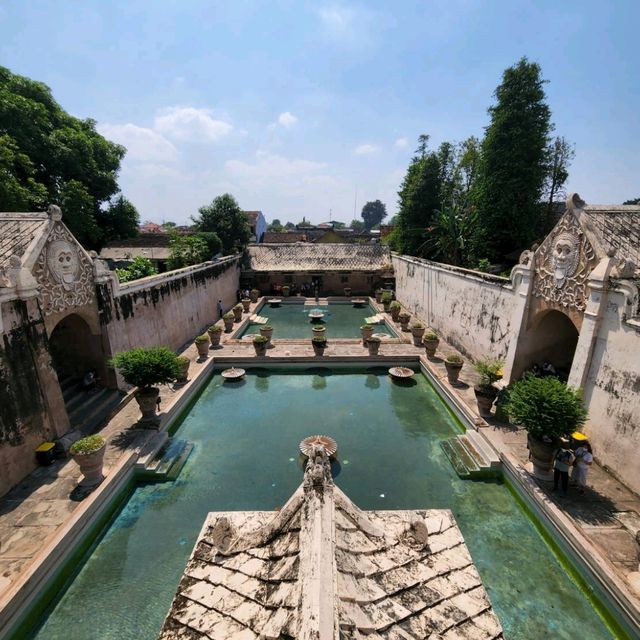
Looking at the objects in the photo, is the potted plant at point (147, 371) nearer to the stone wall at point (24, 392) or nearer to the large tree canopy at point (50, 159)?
the stone wall at point (24, 392)

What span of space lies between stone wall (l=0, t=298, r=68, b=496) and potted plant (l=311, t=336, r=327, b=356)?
29.3 ft

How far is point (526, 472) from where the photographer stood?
26.0 ft

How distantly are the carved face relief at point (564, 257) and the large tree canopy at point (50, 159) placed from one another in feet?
65.8

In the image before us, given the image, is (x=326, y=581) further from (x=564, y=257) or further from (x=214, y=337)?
(x=214, y=337)

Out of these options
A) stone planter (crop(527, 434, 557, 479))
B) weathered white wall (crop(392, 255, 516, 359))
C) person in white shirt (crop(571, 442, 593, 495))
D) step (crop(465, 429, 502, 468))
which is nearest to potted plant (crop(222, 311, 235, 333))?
weathered white wall (crop(392, 255, 516, 359))

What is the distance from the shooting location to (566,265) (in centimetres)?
914

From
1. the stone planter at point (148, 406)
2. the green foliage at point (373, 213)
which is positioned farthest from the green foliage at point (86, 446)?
the green foliage at point (373, 213)

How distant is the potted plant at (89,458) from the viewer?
24.1ft

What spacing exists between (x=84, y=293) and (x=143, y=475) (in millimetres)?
5522

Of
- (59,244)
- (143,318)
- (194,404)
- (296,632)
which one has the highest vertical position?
(59,244)

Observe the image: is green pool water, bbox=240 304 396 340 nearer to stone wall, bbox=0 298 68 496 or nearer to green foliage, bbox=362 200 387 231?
stone wall, bbox=0 298 68 496

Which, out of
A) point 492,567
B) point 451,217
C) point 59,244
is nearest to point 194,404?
point 59,244

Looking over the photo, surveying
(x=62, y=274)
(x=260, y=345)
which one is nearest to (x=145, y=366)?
(x=62, y=274)

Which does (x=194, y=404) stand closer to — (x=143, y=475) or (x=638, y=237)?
(x=143, y=475)
